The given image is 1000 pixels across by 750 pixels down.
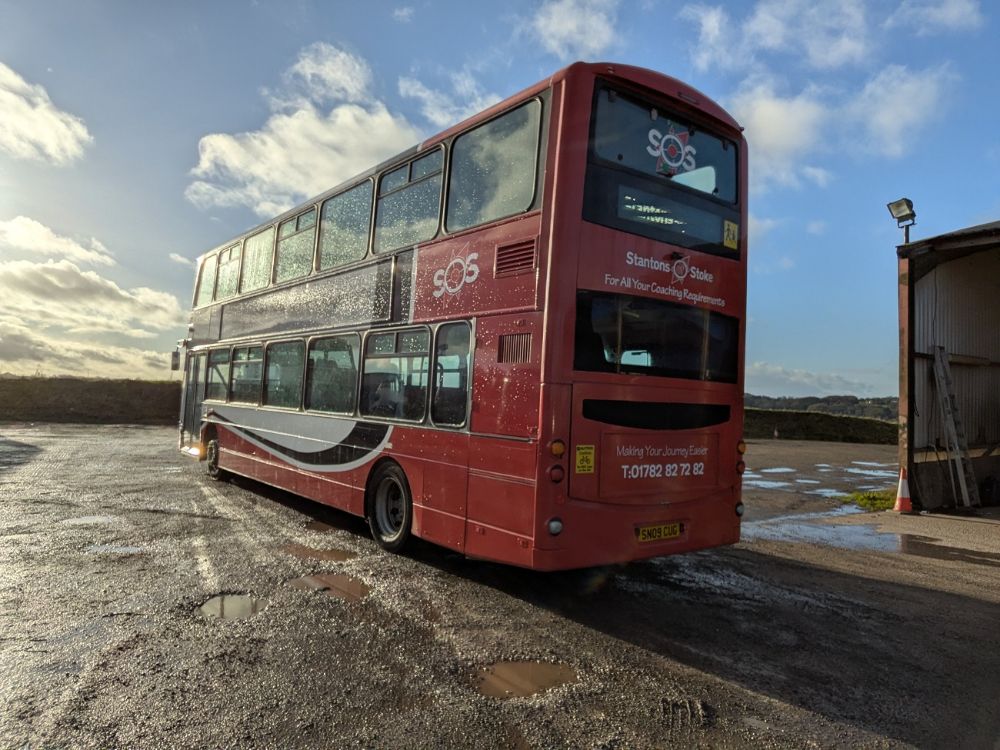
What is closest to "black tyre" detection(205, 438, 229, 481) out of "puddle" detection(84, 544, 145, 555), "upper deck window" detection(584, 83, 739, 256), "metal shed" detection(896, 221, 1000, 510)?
"puddle" detection(84, 544, 145, 555)

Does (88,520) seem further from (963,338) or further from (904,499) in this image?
(963,338)

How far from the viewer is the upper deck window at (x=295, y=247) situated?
347 inches

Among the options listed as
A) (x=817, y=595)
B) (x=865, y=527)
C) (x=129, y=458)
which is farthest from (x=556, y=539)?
(x=129, y=458)

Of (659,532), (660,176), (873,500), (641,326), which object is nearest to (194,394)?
(641,326)

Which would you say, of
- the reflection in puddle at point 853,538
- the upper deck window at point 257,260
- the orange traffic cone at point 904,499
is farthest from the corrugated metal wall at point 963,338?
the upper deck window at point 257,260

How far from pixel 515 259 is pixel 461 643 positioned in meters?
3.02

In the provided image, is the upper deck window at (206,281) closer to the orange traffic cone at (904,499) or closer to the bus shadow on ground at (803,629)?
the bus shadow on ground at (803,629)

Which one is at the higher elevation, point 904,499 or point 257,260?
point 257,260

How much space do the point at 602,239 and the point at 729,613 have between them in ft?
10.8

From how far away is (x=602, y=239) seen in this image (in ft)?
16.6

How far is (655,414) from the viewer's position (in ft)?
17.8

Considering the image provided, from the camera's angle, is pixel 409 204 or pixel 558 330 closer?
pixel 558 330

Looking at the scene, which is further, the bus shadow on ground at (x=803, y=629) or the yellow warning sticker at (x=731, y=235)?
the yellow warning sticker at (x=731, y=235)

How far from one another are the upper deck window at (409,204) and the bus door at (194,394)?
22.6ft
